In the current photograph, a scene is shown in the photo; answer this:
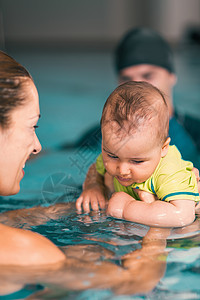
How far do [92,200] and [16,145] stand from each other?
71 centimetres

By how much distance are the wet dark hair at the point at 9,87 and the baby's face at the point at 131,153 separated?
406mm

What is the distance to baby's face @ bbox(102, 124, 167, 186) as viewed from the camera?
200 cm

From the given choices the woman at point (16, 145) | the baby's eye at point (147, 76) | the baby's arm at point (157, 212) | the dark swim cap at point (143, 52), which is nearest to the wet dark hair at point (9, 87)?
the woman at point (16, 145)

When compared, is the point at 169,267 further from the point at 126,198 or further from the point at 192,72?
the point at 192,72

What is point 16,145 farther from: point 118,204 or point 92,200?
point 92,200

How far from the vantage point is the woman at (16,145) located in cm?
174

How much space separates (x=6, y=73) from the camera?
180cm

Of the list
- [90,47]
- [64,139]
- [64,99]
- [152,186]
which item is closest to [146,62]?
[64,139]

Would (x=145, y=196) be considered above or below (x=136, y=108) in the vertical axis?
below

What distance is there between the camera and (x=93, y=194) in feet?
8.04

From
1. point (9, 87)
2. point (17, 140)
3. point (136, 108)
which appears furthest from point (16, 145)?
point (136, 108)

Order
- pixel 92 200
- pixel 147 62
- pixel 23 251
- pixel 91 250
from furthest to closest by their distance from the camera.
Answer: pixel 147 62 → pixel 92 200 → pixel 91 250 → pixel 23 251

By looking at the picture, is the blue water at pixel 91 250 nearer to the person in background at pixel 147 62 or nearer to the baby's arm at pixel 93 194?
the baby's arm at pixel 93 194

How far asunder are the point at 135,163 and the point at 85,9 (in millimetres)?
14904
